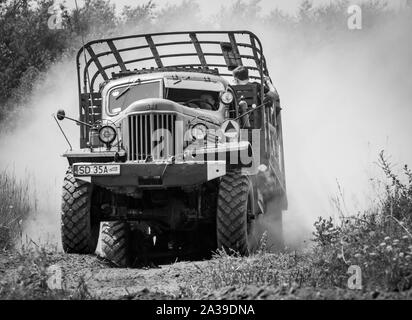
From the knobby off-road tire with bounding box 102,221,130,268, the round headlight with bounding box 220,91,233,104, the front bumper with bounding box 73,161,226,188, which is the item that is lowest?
the knobby off-road tire with bounding box 102,221,130,268

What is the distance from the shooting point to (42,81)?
20797 millimetres

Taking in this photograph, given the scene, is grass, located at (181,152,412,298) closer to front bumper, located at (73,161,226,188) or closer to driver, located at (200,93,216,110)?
front bumper, located at (73,161,226,188)

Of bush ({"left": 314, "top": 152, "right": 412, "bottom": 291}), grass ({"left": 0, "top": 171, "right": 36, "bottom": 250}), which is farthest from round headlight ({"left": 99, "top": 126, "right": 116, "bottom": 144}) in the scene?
bush ({"left": 314, "top": 152, "right": 412, "bottom": 291})

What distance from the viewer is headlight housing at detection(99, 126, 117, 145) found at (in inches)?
380

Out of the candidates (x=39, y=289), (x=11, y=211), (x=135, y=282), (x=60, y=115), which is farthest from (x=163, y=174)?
(x=11, y=211)

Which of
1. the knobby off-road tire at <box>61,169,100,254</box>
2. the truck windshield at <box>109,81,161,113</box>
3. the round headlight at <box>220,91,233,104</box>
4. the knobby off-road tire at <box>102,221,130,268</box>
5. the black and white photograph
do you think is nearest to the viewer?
the black and white photograph

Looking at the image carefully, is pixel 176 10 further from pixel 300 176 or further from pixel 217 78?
pixel 217 78

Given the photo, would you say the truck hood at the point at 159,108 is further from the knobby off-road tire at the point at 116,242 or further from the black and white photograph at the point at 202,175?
the knobby off-road tire at the point at 116,242

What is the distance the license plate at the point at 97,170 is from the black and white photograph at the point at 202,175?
14 millimetres

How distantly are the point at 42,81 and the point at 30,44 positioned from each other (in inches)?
94.7

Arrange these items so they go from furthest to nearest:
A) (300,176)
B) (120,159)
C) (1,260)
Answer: (300,176) → (120,159) → (1,260)

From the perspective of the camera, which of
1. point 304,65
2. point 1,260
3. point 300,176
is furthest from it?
point 304,65

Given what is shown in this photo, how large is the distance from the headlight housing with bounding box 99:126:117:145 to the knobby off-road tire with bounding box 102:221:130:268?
1366mm
